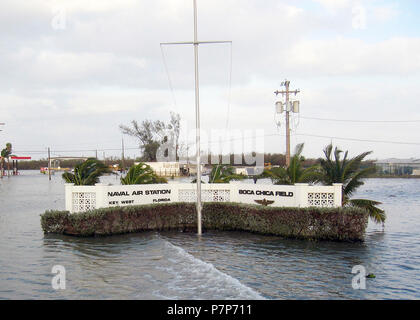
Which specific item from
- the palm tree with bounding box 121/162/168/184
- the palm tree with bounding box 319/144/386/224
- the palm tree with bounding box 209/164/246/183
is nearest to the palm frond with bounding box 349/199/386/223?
the palm tree with bounding box 319/144/386/224

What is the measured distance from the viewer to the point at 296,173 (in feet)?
50.8

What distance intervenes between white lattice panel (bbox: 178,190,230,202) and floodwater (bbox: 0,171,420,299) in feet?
5.87

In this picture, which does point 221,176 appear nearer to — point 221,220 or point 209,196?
point 209,196

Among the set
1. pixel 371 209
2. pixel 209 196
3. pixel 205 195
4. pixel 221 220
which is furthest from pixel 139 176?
pixel 371 209

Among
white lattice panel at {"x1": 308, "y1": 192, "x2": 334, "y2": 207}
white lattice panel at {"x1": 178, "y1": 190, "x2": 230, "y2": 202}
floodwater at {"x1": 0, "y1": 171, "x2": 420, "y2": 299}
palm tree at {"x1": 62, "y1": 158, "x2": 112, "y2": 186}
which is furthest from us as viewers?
palm tree at {"x1": 62, "y1": 158, "x2": 112, "y2": 186}

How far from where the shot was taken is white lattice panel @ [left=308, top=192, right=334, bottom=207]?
533 inches

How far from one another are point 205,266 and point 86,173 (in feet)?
29.0

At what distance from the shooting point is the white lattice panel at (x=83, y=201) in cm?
1470

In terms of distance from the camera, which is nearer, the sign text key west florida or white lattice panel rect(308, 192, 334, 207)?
white lattice panel rect(308, 192, 334, 207)

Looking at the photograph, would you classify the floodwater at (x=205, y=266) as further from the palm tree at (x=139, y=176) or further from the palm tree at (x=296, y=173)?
the palm tree at (x=139, y=176)

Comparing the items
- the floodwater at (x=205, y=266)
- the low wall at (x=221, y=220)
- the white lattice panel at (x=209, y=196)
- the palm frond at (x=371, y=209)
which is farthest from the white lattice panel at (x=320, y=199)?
the white lattice panel at (x=209, y=196)

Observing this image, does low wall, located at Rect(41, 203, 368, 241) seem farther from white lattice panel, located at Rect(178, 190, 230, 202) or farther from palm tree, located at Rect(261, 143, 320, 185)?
palm tree, located at Rect(261, 143, 320, 185)

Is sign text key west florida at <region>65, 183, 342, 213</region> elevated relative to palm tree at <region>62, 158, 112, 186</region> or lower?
lower

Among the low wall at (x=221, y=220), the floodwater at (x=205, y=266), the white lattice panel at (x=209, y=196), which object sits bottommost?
the floodwater at (x=205, y=266)
